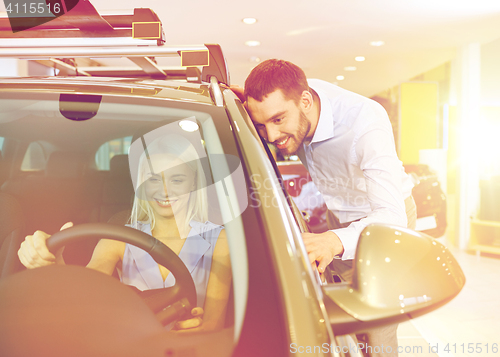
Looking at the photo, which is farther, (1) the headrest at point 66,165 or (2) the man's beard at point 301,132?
(2) the man's beard at point 301,132

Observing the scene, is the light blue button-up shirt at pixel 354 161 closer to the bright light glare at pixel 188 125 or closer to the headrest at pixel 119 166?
the bright light glare at pixel 188 125

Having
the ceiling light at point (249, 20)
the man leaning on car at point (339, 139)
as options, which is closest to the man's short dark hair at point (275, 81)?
the man leaning on car at point (339, 139)

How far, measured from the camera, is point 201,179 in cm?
78

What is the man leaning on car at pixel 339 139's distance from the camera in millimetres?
1168

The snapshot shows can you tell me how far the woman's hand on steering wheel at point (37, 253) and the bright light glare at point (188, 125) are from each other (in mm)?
339

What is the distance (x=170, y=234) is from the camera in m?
0.81

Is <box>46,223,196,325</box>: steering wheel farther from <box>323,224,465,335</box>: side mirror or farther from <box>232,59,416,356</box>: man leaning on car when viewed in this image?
<box>232,59,416,356</box>: man leaning on car

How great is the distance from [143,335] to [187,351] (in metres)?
0.08

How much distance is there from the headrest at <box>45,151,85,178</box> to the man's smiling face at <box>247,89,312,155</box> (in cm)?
61

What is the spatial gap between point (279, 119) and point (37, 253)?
0.87 meters

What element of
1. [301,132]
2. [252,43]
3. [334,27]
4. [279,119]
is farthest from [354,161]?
[252,43]

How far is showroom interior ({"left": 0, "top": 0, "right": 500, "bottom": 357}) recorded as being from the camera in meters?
2.89

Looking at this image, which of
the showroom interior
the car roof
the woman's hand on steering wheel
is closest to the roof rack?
the car roof

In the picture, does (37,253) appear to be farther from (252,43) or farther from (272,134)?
(252,43)
